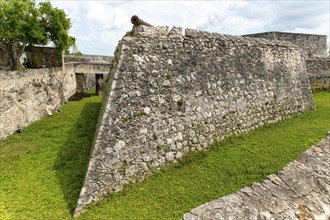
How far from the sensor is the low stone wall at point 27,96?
8719 millimetres

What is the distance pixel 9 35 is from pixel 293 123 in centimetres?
1199

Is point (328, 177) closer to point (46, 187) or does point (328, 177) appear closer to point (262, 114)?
point (46, 187)

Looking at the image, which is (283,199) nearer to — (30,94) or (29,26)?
(30,94)

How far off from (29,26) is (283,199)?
12.0 m

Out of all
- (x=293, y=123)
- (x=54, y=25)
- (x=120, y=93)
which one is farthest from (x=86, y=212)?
(x=54, y=25)

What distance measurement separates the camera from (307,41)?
2161 centimetres

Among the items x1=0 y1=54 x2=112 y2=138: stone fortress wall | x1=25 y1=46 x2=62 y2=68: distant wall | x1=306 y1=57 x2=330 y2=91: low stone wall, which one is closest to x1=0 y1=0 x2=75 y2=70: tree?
x1=0 y1=54 x2=112 y2=138: stone fortress wall

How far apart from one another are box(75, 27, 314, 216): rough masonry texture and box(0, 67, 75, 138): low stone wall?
421 cm

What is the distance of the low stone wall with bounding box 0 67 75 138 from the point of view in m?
8.72

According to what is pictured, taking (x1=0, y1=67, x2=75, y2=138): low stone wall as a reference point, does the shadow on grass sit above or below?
below

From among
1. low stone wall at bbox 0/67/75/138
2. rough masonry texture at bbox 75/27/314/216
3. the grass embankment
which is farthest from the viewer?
low stone wall at bbox 0/67/75/138

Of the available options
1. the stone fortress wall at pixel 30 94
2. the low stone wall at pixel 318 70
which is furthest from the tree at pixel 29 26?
the low stone wall at pixel 318 70

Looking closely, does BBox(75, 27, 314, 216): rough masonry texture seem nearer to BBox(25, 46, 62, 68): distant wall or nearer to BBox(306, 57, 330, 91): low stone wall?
BBox(25, 46, 62, 68): distant wall

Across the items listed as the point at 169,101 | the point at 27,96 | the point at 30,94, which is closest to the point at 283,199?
the point at 169,101
